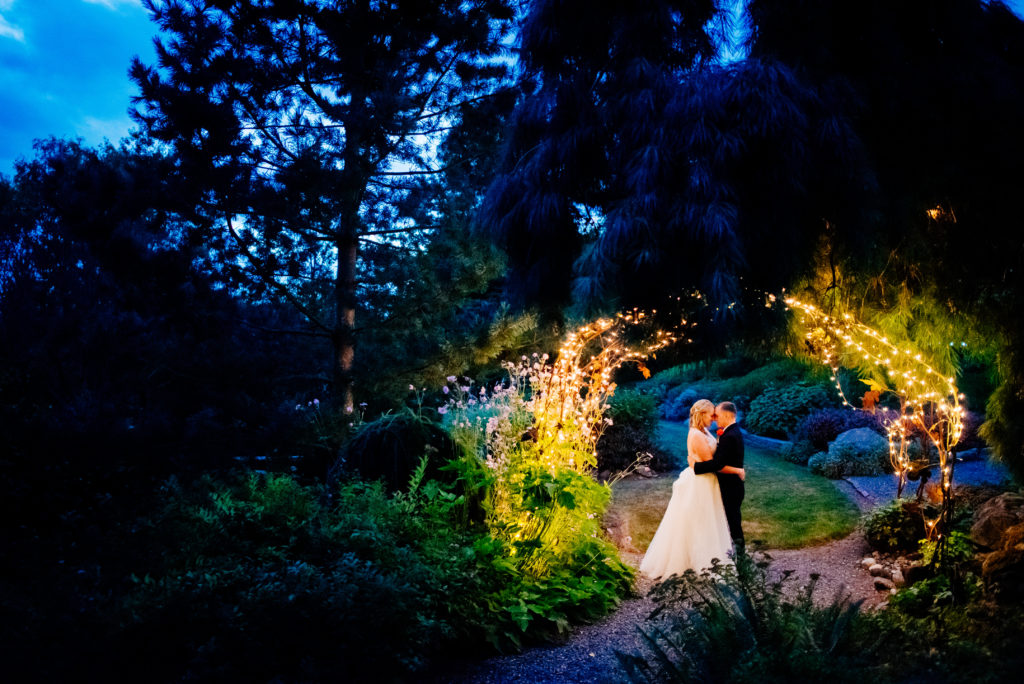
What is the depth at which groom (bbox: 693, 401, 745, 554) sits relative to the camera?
5500mm

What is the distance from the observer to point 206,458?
392 cm

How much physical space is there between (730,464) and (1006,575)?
202 cm

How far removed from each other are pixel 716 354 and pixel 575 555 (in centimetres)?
278

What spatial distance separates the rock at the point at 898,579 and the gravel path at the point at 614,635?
0.16m

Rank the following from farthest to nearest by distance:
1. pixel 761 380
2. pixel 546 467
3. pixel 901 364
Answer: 1. pixel 761 380
2. pixel 901 364
3. pixel 546 467

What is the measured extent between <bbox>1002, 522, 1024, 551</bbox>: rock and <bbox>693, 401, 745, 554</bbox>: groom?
1.81 m

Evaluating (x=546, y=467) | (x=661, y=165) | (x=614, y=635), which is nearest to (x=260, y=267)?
(x=546, y=467)

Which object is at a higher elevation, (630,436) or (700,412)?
(700,412)

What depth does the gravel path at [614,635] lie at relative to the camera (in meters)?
3.60

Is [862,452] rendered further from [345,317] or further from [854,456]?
[345,317]

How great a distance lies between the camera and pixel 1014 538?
4.20m

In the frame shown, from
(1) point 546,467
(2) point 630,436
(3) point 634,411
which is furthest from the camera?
(3) point 634,411

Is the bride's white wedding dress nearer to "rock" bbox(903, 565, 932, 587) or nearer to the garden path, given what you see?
the garden path

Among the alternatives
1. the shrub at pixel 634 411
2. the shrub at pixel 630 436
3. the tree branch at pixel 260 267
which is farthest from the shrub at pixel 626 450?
the tree branch at pixel 260 267
